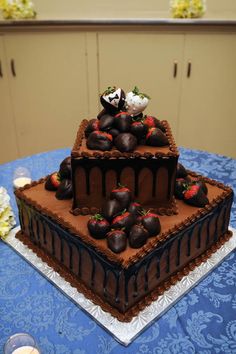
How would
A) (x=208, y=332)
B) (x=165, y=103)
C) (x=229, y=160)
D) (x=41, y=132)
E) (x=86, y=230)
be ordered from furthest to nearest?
(x=41, y=132), (x=165, y=103), (x=229, y=160), (x=86, y=230), (x=208, y=332)

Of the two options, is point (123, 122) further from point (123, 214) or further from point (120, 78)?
point (120, 78)

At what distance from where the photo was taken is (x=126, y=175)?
1.30 metres

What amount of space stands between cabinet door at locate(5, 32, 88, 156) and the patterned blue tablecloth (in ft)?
6.73

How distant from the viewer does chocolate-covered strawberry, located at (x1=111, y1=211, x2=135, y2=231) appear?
3.92ft

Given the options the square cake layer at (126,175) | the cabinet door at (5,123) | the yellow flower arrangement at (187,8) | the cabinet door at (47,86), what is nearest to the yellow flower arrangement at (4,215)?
the square cake layer at (126,175)

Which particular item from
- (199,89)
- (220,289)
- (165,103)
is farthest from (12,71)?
(220,289)

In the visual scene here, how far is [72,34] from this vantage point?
2.96 m

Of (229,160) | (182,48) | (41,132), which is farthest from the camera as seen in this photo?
(41,132)

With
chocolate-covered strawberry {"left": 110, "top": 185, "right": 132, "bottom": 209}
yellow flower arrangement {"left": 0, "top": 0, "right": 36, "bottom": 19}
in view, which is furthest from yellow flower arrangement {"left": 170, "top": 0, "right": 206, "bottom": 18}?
chocolate-covered strawberry {"left": 110, "top": 185, "right": 132, "bottom": 209}

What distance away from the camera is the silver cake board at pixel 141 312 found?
1.13 meters

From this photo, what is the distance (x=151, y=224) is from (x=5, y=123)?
8.43 ft

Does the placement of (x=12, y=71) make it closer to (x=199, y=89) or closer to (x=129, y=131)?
(x=199, y=89)

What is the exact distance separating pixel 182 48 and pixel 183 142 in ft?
2.70

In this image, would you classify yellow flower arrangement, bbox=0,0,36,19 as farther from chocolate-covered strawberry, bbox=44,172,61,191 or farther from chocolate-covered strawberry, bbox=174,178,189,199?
chocolate-covered strawberry, bbox=174,178,189,199
